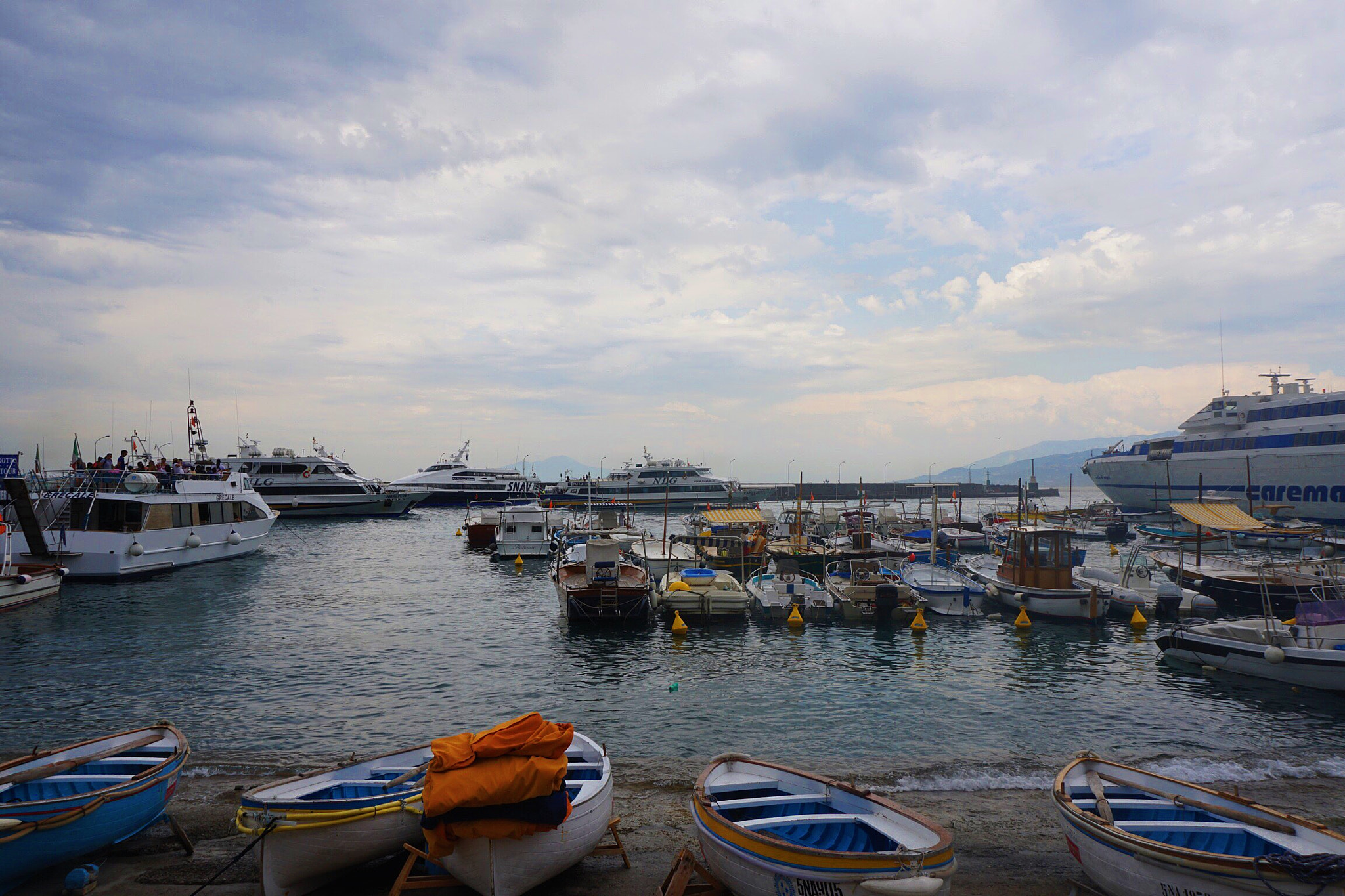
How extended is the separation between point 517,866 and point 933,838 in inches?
188

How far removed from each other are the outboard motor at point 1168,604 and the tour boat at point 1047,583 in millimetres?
1907

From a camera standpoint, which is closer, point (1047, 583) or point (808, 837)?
point (808, 837)

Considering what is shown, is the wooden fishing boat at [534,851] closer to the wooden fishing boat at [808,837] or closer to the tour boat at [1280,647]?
the wooden fishing boat at [808,837]

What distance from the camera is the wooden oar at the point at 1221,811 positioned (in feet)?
28.0

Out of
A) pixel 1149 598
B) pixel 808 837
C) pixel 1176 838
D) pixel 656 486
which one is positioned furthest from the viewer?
pixel 656 486

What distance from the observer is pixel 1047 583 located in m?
28.9


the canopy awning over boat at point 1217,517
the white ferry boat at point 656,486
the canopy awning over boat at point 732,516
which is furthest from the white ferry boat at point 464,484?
the canopy awning over boat at point 1217,517

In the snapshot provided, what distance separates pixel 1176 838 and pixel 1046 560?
22.3 meters

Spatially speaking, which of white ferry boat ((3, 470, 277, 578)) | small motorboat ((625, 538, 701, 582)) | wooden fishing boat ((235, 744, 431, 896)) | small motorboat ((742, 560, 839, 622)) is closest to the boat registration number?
wooden fishing boat ((235, 744, 431, 896))

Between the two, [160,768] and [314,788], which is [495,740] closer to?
[314,788]

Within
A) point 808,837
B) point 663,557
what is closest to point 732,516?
point 663,557

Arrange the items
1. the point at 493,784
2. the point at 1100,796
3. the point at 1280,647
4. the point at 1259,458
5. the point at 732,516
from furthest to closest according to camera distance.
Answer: the point at 1259,458 → the point at 732,516 → the point at 1280,647 → the point at 1100,796 → the point at 493,784

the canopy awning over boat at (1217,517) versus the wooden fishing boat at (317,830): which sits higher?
the canopy awning over boat at (1217,517)

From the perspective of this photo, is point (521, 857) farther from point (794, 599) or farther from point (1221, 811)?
point (794, 599)
